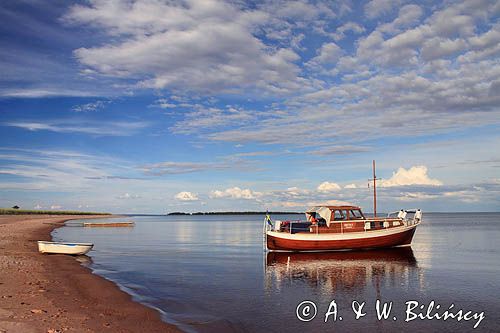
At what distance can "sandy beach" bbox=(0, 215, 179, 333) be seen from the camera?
1239 cm

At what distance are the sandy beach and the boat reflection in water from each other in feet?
29.0

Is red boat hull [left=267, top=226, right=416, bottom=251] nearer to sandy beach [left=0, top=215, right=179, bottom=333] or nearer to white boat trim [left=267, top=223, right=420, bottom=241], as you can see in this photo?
white boat trim [left=267, top=223, right=420, bottom=241]

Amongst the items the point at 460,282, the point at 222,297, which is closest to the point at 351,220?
the point at 460,282

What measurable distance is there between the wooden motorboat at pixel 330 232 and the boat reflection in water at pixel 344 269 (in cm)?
89

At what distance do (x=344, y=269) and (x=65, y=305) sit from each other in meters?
20.4

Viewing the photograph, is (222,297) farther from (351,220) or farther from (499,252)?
(499,252)

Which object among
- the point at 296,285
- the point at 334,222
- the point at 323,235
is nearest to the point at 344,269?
the point at 296,285

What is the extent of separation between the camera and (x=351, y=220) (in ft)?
128

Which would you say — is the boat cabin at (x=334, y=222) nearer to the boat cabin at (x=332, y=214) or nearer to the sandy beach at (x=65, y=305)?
the boat cabin at (x=332, y=214)

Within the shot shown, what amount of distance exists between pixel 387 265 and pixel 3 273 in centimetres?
2642

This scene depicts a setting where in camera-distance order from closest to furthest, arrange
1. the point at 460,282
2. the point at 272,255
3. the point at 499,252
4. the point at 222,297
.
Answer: the point at 222,297 → the point at 460,282 → the point at 272,255 → the point at 499,252

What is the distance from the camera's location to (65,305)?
15172mm

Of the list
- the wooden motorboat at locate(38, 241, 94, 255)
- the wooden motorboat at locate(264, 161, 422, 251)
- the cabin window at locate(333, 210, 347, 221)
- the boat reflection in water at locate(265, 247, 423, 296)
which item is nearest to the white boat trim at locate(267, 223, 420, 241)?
the wooden motorboat at locate(264, 161, 422, 251)

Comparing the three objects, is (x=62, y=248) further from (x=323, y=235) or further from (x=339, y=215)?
(x=339, y=215)
